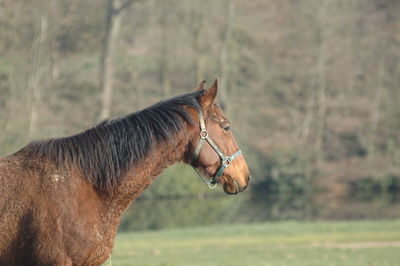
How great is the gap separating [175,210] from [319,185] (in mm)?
11744

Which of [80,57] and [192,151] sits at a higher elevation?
[192,151]

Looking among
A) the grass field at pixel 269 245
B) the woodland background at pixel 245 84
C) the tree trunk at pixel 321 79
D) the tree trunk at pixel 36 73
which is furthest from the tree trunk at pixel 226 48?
the grass field at pixel 269 245

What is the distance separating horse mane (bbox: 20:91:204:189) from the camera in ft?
19.8

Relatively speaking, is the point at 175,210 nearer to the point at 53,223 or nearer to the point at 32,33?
the point at 32,33

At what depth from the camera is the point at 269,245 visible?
21.9 m

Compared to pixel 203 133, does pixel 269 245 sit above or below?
below

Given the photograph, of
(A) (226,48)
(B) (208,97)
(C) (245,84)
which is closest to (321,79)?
(C) (245,84)

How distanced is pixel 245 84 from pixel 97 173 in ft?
158

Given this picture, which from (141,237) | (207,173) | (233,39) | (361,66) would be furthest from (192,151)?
(361,66)

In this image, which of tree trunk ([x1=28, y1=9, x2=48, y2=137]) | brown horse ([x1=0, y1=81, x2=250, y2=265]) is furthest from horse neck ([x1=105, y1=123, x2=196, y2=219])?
tree trunk ([x1=28, y1=9, x2=48, y2=137])

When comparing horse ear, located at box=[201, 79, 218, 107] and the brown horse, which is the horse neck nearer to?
the brown horse

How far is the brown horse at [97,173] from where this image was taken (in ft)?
18.6

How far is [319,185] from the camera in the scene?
43406mm

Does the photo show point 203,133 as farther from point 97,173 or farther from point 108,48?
point 108,48
